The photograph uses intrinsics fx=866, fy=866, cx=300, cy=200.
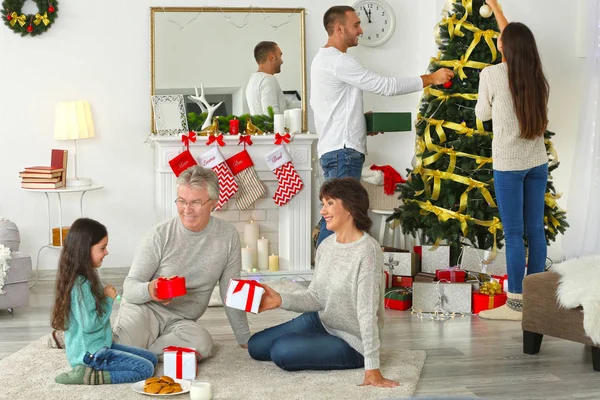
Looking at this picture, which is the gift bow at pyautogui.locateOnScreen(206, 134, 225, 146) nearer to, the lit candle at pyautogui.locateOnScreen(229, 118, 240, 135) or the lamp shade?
the lit candle at pyautogui.locateOnScreen(229, 118, 240, 135)

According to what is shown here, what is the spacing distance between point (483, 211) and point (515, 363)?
1.51 meters

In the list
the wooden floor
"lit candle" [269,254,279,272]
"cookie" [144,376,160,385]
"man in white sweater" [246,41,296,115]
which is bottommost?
the wooden floor

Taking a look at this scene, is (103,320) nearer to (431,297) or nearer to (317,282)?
(317,282)

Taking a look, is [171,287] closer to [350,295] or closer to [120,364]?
[120,364]

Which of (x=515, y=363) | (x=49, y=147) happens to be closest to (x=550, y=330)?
(x=515, y=363)

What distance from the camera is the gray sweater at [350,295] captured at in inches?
130

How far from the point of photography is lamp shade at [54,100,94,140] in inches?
227

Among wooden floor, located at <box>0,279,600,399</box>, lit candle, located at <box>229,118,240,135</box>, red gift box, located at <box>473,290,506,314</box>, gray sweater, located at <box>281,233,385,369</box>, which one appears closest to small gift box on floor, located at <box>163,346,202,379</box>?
gray sweater, located at <box>281,233,385,369</box>

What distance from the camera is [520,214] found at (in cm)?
444

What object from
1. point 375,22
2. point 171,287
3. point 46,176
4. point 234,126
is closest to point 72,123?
point 46,176

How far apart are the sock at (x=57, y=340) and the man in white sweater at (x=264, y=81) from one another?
2.63 metres

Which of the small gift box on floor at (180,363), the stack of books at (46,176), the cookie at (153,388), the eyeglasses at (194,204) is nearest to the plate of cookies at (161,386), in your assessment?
the cookie at (153,388)

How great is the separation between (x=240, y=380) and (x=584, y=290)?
1.46 metres

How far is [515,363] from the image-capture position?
149 inches
